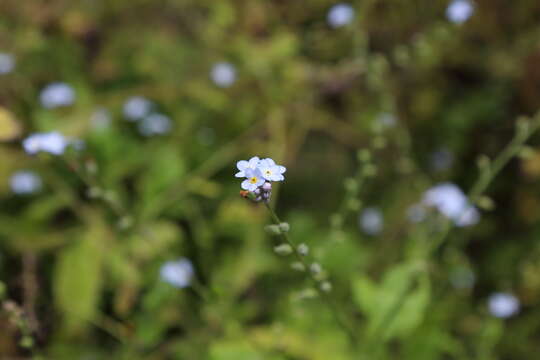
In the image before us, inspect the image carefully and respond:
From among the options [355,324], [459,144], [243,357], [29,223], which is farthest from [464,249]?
[29,223]

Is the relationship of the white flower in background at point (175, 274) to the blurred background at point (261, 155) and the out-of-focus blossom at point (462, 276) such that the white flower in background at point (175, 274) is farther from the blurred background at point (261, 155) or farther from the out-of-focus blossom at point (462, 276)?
the out-of-focus blossom at point (462, 276)

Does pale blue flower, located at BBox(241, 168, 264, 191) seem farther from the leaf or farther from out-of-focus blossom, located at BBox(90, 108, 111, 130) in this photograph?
out-of-focus blossom, located at BBox(90, 108, 111, 130)

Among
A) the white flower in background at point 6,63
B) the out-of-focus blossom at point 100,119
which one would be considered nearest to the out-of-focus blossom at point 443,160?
the out-of-focus blossom at point 100,119

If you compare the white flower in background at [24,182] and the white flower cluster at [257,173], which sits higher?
the white flower in background at [24,182]

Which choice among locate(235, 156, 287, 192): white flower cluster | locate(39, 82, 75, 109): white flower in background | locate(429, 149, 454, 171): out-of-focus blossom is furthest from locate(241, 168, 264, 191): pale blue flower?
locate(429, 149, 454, 171): out-of-focus blossom

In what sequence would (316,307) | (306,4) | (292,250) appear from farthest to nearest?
(306,4) → (316,307) → (292,250)

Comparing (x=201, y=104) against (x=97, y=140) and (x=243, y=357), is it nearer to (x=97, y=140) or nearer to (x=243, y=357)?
(x=97, y=140)
